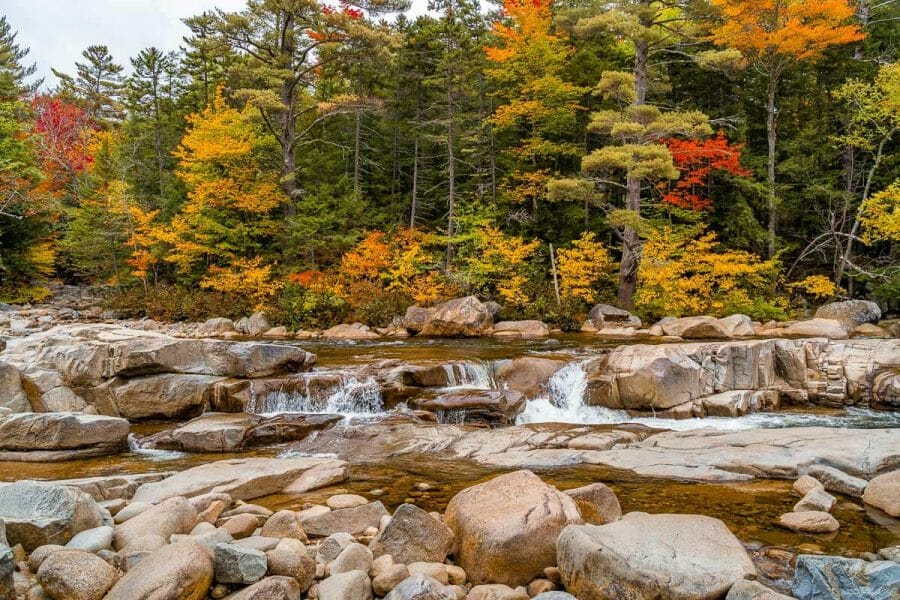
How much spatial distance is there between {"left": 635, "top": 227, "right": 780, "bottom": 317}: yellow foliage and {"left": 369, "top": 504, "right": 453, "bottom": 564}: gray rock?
48.3 ft

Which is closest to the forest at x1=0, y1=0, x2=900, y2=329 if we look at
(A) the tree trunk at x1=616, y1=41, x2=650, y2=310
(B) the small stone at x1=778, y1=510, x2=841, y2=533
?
(A) the tree trunk at x1=616, y1=41, x2=650, y2=310

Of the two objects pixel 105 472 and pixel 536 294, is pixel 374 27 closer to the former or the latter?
pixel 536 294

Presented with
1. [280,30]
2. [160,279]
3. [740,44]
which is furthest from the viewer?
[160,279]

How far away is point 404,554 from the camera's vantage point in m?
3.88

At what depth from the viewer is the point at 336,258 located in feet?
70.4

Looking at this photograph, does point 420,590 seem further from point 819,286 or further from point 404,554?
point 819,286

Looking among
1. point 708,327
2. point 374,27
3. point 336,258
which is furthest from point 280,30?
point 708,327

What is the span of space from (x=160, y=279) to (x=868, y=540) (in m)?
28.0

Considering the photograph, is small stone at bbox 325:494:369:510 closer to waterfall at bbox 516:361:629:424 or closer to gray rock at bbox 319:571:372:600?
gray rock at bbox 319:571:372:600

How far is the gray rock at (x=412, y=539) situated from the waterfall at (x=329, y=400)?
18.3ft

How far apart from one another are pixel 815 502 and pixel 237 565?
16.8 ft

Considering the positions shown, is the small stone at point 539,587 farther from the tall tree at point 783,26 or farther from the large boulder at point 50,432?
the tall tree at point 783,26

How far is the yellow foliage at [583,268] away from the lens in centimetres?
1884

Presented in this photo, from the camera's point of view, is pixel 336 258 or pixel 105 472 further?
pixel 336 258
